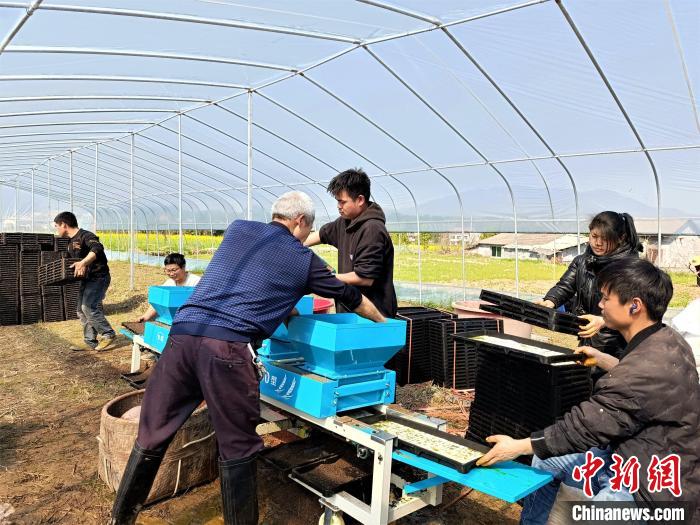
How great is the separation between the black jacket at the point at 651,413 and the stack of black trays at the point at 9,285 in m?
9.88

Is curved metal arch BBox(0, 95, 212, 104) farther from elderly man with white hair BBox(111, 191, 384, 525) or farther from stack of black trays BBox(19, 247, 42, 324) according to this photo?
elderly man with white hair BBox(111, 191, 384, 525)

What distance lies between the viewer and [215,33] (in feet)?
16.8

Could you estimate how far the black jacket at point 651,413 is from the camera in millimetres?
1771

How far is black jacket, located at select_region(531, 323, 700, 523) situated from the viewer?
5.81ft

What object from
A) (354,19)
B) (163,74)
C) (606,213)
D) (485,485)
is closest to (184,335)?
(485,485)

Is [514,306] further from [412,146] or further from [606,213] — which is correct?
[412,146]

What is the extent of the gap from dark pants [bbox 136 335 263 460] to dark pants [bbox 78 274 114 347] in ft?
16.6

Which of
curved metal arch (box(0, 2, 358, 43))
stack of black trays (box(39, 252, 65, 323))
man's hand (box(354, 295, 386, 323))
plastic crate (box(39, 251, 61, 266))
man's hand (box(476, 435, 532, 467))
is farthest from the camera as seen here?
plastic crate (box(39, 251, 61, 266))

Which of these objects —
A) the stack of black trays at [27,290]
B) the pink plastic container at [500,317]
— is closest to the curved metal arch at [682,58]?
the pink plastic container at [500,317]

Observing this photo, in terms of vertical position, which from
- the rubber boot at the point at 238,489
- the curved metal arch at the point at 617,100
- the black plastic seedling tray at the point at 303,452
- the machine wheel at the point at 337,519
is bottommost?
the machine wheel at the point at 337,519

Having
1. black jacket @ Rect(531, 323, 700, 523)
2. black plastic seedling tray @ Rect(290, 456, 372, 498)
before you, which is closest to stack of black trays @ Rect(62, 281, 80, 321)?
black plastic seedling tray @ Rect(290, 456, 372, 498)

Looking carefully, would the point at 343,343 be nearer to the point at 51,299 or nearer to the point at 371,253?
the point at 371,253

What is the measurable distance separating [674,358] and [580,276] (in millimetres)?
1825

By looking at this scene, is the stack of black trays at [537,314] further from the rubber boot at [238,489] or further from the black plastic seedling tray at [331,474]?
the rubber boot at [238,489]
